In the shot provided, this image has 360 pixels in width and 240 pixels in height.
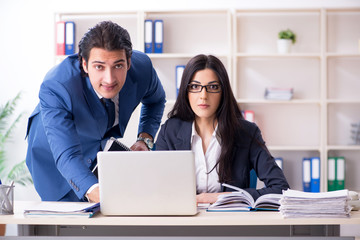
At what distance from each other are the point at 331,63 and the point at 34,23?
2926 millimetres

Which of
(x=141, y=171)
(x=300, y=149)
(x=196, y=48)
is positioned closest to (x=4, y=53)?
(x=196, y=48)

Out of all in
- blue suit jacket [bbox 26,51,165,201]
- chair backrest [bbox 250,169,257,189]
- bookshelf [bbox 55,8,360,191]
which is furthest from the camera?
bookshelf [bbox 55,8,360,191]

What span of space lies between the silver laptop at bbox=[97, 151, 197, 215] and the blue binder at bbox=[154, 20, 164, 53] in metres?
3.18

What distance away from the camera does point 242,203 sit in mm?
1835

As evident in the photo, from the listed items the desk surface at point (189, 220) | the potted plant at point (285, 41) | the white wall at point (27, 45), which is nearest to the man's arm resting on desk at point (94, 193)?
the desk surface at point (189, 220)

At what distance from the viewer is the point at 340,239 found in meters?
1.64

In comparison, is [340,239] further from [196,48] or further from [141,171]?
[196,48]

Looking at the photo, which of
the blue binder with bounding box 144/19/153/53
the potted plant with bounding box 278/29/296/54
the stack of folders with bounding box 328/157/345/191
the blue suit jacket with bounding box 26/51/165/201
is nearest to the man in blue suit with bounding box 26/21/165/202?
the blue suit jacket with bounding box 26/51/165/201

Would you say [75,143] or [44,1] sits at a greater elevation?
[44,1]

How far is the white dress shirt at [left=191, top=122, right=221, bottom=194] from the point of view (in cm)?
233

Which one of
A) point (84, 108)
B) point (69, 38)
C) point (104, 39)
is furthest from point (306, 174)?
point (104, 39)

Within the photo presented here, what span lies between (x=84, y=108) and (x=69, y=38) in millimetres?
2710

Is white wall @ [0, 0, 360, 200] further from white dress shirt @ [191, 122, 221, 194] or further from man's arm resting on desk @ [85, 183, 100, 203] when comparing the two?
→ man's arm resting on desk @ [85, 183, 100, 203]

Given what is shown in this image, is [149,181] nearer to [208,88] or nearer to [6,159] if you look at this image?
[208,88]
